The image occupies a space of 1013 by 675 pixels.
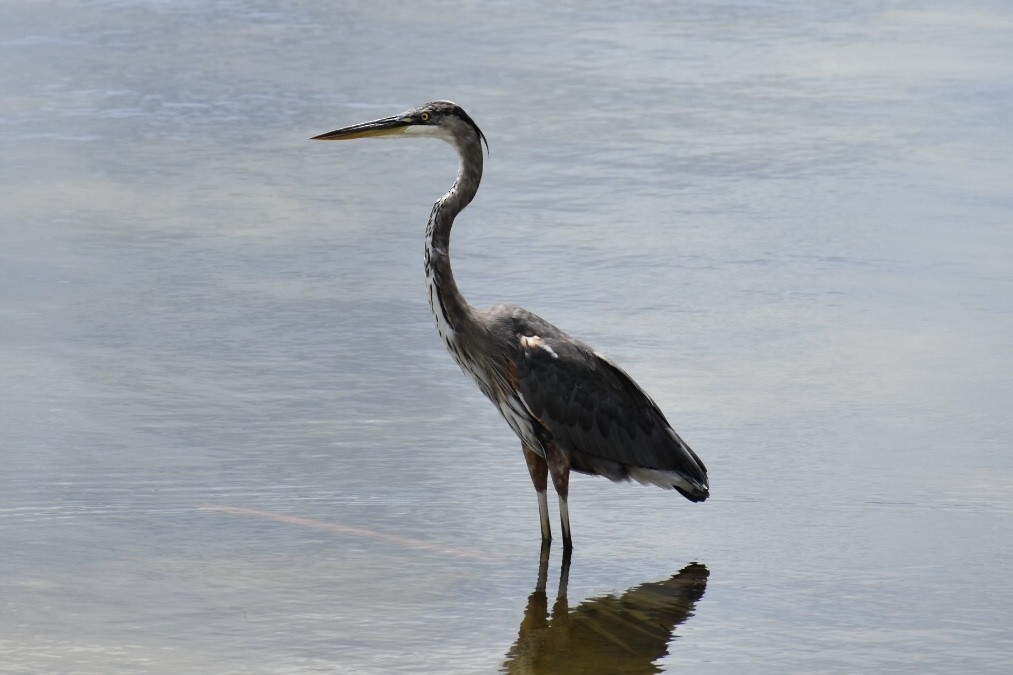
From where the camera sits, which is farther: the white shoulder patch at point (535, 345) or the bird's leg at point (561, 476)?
the white shoulder patch at point (535, 345)

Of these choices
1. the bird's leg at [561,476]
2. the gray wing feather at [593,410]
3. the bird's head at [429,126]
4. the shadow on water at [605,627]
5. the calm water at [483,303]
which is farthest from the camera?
the bird's head at [429,126]

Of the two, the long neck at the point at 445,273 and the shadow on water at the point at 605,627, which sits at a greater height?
the long neck at the point at 445,273

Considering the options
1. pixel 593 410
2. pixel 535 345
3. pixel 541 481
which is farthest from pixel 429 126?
pixel 541 481

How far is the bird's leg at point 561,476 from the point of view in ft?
21.9

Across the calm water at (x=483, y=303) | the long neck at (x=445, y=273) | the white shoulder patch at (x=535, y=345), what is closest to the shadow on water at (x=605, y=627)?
the calm water at (x=483, y=303)

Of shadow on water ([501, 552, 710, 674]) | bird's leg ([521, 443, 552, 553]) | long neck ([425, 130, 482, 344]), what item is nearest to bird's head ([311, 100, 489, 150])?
long neck ([425, 130, 482, 344])

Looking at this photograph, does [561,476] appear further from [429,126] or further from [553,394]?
[429,126]

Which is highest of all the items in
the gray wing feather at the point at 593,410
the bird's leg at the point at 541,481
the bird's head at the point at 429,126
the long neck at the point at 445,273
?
the bird's head at the point at 429,126

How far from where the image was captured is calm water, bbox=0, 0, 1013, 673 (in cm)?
622

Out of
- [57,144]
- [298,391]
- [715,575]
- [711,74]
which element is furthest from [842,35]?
[715,575]

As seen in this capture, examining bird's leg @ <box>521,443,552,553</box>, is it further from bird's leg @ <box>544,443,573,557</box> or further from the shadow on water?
the shadow on water

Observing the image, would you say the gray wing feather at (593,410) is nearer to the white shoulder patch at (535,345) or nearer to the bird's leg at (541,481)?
the white shoulder patch at (535,345)

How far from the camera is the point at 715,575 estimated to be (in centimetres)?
655

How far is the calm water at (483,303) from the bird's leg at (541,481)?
0.11m
